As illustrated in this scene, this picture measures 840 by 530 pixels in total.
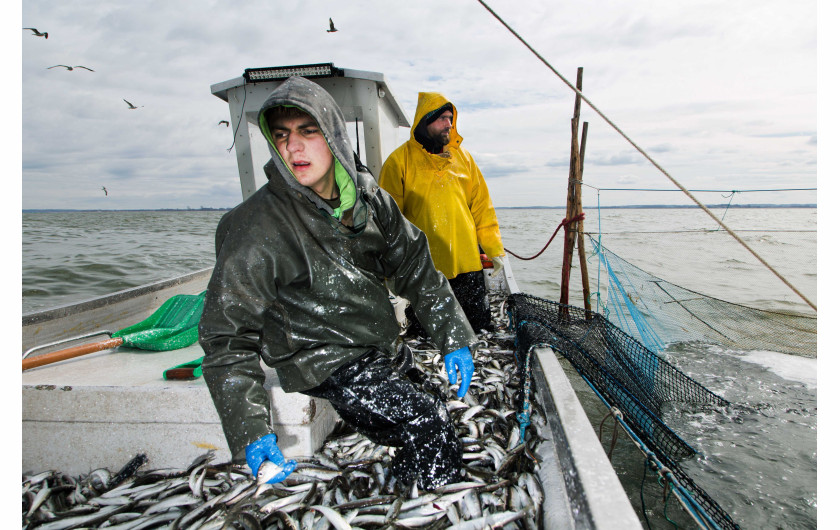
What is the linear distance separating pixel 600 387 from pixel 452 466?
56.5 inches

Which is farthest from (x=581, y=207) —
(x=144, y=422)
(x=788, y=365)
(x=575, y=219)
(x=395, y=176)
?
(x=144, y=422)

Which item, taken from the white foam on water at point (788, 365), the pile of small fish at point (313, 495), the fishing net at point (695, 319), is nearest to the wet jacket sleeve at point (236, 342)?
the pile of small fish at point (313, 495)

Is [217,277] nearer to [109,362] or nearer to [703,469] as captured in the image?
[109,362]

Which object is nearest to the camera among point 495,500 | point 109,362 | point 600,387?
point 495,500

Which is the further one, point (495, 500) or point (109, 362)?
point (109, 362)

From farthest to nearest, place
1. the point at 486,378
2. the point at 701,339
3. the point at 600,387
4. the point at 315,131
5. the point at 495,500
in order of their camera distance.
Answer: the point at 701,339 < the point at 486,378 < the point at 600,387 < the point at 495,500 < the point at 315,131

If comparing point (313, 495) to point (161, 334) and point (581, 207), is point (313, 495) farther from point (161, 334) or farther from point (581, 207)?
point (581, 207)

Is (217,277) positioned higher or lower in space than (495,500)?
higher

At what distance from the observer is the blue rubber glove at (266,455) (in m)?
1.90

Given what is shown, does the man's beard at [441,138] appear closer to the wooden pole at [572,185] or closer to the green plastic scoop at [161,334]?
the wooden pole at [572,185]

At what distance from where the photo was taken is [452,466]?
251cm

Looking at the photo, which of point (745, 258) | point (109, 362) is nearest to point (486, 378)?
point (109, 362)

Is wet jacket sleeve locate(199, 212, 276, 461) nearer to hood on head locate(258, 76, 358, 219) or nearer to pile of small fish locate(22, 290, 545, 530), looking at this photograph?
hood on head locate(258, 76, 358, 219)
